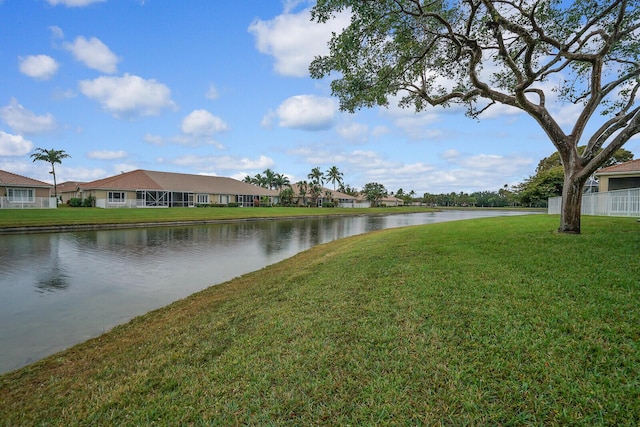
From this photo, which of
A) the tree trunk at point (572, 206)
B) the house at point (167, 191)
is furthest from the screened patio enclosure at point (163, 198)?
the tree trunk at point (572, 206)

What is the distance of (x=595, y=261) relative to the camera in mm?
5660

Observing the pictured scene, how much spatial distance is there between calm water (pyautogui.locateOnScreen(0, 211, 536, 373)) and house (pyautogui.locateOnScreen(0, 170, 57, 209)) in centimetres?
1966

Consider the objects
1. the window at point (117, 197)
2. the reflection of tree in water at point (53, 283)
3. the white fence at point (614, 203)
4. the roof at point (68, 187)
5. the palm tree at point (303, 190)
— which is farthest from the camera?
the palm tree at point (303, 190)


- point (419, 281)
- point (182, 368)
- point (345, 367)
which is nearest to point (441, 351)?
point (345, 367)

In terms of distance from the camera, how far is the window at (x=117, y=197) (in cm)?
3803

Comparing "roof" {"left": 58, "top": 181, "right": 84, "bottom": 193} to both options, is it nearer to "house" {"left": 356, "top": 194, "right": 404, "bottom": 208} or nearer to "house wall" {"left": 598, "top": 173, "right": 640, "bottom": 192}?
"house wall" {"left": 598, "top": 173, "right": 640, "bottom": 192}

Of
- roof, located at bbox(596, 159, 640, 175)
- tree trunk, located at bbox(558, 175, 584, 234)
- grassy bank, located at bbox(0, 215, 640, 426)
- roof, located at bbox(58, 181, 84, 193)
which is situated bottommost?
grassy bank, located at bbox(0, 215, 640, 426)

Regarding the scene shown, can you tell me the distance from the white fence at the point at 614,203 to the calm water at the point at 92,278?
1574 centimetres

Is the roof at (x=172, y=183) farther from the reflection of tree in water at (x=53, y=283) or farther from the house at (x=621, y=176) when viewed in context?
the house at (x=621, y=176)

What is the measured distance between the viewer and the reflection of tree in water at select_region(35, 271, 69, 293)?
763 centimetres

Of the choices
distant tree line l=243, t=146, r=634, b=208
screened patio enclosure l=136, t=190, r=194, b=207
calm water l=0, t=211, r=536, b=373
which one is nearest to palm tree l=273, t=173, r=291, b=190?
distant tree line l=243, t=146, r=634, b=208

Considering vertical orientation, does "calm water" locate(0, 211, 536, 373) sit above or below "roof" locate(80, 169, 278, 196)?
below

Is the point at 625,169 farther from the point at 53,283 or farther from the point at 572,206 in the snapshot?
the point at 53,283

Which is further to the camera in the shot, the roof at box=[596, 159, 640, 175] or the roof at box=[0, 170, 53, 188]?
the roof at box=[0, 170, 53, 188]
